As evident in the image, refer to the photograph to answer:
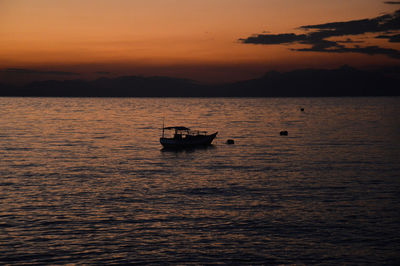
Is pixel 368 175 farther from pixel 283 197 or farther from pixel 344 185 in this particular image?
pixel 283 197

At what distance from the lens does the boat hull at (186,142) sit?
80.4 metres

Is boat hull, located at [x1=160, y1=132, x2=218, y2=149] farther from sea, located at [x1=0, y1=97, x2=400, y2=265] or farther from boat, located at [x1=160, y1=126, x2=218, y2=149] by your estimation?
sea, located at [x1=0, y1=97, x2=400, y2=265]

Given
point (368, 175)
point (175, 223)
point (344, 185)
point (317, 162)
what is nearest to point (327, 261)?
point (175, 223)

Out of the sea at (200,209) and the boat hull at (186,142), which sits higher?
the boat hull at (186,142)

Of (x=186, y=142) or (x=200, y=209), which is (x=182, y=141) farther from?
(x=200, y=209)

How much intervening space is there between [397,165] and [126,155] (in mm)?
41474

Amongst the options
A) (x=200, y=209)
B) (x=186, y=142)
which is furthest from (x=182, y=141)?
(x=200, y=209)

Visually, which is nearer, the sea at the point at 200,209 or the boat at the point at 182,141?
the sea at the point at 200,209

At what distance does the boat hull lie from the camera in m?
80.4

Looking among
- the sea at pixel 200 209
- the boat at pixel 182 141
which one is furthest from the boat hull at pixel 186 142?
the sea at pixel 200 209

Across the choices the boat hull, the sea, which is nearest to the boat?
the boat hull

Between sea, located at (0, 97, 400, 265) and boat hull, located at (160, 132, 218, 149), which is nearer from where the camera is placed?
sea, located at (0, 97, 400, 265)

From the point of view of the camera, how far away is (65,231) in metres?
29.0

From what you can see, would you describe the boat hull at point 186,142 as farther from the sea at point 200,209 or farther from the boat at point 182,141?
the sea at point 200,209
